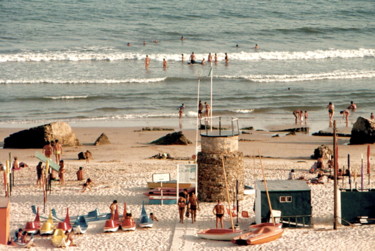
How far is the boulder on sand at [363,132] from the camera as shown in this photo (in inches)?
1255

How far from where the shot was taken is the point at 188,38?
6166cm

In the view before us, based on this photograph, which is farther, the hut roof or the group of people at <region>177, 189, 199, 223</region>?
the group of people at <region>177, 189, 199, 223</region>

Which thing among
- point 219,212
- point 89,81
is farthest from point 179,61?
point 219,212

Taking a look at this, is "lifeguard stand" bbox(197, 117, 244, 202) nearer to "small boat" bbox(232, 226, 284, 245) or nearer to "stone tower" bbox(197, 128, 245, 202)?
"stone tower" bbox(197, 128, 245, 202)

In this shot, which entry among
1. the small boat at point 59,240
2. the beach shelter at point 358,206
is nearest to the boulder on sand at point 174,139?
the beach shelter at point 358,206

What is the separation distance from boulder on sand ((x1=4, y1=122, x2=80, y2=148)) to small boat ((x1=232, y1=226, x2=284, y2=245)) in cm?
1336

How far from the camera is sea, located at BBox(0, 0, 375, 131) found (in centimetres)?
4066

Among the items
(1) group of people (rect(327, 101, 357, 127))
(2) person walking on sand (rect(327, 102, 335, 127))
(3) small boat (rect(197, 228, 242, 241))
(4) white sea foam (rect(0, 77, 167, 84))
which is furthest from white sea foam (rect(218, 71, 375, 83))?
(3) small boat (rect(197, 228, 242, 241))

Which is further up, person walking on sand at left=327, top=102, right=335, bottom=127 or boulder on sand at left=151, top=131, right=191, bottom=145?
person walking on sand at left=327, top=102, right=335, bottom=127

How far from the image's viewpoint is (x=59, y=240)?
19.8 m

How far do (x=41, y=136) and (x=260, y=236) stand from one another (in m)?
14.2

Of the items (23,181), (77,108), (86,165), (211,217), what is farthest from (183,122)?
(211,217)

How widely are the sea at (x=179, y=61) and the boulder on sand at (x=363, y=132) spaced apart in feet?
14.2

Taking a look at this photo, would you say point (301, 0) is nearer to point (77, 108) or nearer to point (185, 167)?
point (77, 108)
